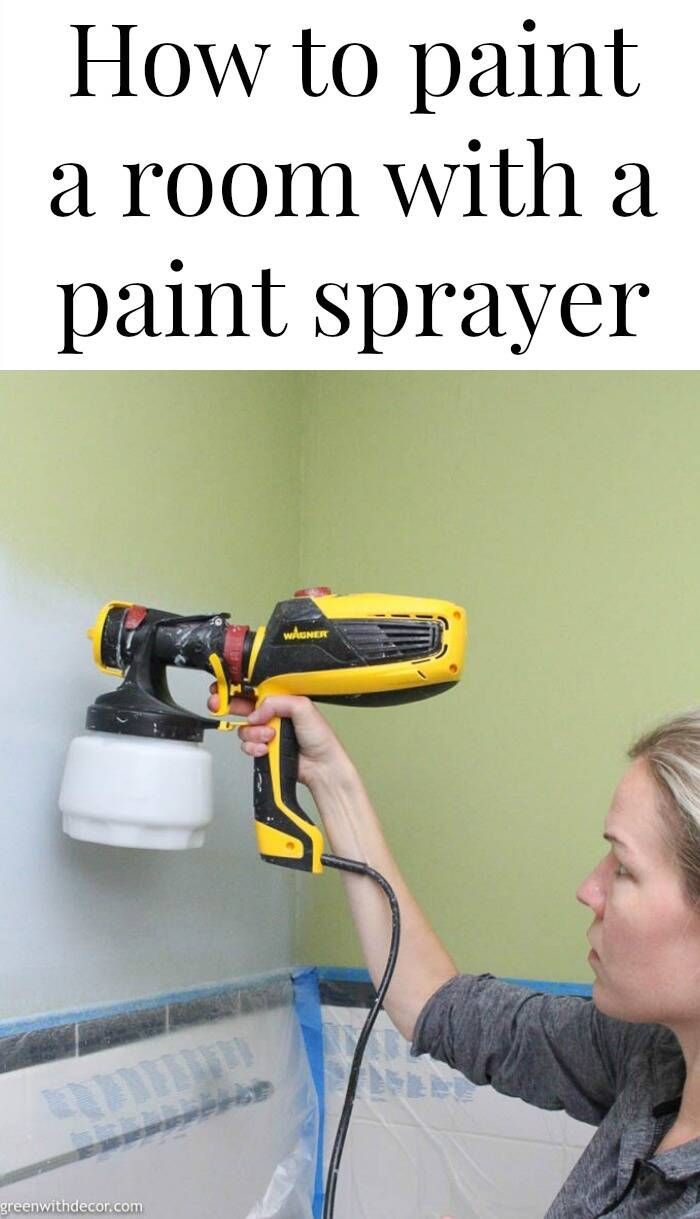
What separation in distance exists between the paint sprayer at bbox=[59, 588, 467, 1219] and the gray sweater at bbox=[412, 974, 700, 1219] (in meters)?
0.11

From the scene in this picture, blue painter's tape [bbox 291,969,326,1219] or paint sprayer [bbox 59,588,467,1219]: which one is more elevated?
paint sprayer [bbox 59,588,467,1219]

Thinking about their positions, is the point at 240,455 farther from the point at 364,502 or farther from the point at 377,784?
the point at 377,784

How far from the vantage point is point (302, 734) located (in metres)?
1.48

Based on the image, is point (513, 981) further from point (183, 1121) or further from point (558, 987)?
point (183, 1121)

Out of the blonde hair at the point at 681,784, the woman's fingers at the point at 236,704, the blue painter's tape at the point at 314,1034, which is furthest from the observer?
the blue painter's tape at the point at 314,1034

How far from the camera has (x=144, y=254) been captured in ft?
5.46

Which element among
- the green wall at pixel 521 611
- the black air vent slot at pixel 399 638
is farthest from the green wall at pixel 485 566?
the black air vent slot at pixel 399 638

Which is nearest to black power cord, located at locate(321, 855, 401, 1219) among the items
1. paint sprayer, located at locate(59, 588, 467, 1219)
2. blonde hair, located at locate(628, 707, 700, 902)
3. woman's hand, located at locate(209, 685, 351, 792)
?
paint sprayer, located at locate(59, 588, 467, 1219)

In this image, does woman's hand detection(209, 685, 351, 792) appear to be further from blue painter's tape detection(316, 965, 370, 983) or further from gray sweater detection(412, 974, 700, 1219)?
blue painter's tape detection(316, 965, 370, 983)

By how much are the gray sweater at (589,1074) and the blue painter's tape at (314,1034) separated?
594 millimetres

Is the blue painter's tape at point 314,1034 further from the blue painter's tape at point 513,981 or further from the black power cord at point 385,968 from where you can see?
the black power cord at point 385,968

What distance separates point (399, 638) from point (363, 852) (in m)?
0.31

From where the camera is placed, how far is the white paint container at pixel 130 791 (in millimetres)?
1367

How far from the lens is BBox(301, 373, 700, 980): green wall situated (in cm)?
187
